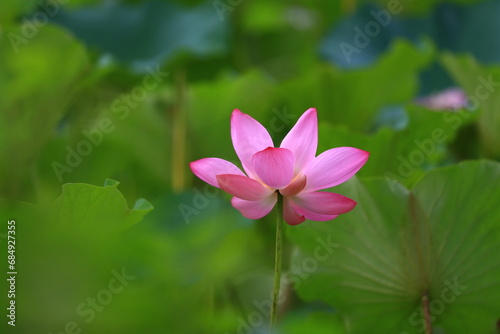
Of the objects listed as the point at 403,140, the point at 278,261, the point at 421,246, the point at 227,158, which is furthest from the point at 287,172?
the point at 227,158

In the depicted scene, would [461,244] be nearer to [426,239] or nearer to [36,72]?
[426,239]

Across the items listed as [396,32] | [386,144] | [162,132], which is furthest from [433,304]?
[396,32]

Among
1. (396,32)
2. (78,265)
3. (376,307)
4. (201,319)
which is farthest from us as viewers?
(396,32)

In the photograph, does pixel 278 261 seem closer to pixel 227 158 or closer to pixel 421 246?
pixel 421 246

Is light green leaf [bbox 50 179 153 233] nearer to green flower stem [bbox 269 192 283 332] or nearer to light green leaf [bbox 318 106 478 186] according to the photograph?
green flower stem [bbox 269 192 283 332]

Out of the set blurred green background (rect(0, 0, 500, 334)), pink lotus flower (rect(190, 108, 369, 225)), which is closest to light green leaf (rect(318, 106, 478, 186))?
blurred green background (rect(0, 0, 500, 334))

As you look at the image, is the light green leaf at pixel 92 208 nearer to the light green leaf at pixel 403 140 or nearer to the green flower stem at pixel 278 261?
the green flower stem at pixel 278 261

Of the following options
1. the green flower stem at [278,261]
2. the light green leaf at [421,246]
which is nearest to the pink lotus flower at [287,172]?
the green flower stem at [278,261]
